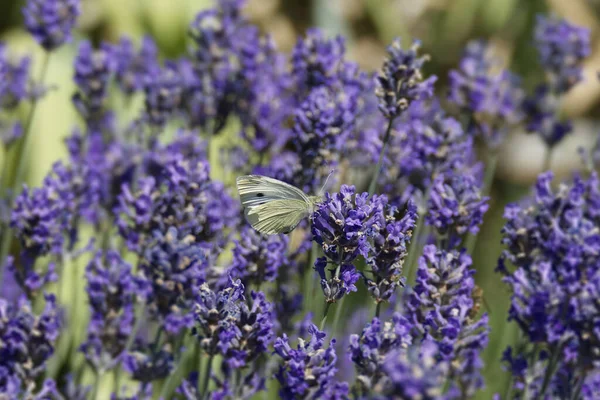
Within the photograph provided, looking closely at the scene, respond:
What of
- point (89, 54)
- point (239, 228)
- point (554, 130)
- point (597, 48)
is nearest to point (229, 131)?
point (89, 54)

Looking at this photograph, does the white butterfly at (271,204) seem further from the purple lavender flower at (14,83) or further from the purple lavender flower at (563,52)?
the purple lavender flower at (563,52)

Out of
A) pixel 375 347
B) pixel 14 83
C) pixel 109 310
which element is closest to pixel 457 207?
pixel 375 347

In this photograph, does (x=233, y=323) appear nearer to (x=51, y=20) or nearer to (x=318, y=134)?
(x=318, y=134)

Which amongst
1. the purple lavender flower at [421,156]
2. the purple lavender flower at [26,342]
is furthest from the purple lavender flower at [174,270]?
the purple lavender flower at [421,156]

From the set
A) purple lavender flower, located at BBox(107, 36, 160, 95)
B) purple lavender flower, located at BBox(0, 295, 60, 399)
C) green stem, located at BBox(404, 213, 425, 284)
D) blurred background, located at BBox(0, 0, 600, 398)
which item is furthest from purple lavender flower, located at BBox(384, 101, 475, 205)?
blurred background, located at BBox(0, 0, 600, 398)

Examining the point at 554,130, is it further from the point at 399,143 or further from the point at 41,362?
the point at 41,362
